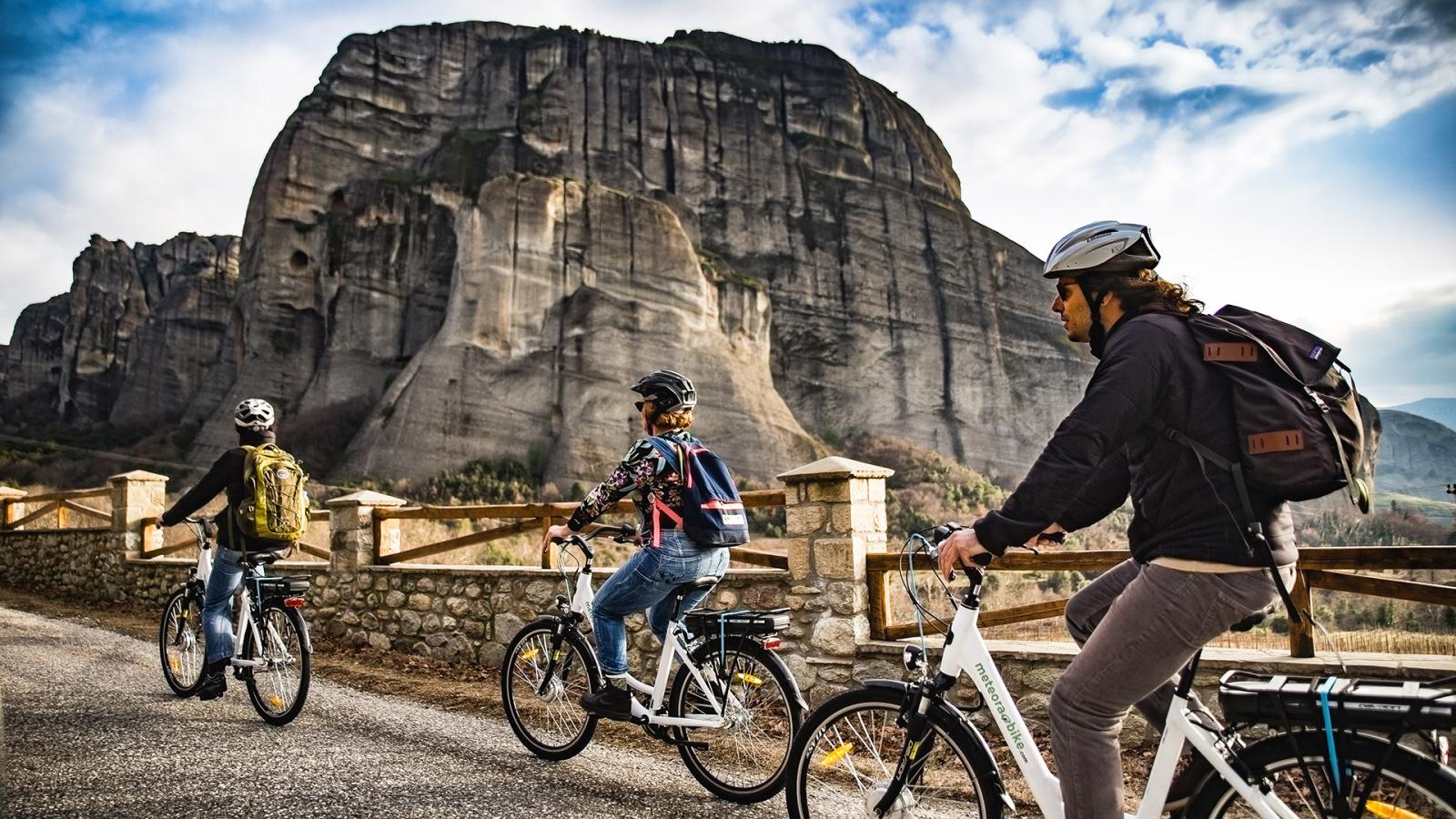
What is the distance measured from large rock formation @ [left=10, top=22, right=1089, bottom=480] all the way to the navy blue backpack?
34.5 meters

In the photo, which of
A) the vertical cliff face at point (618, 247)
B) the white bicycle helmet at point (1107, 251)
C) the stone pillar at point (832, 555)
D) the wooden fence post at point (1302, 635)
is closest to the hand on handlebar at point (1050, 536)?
the white bicycle helmet at point (1107, 251)

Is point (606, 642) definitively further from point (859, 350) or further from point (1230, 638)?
point (859, 350)

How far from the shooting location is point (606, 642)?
4.76 meters

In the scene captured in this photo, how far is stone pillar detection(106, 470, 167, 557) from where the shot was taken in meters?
12.9

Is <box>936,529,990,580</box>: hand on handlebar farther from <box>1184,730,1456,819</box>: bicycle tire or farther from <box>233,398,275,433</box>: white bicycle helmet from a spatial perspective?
<box>233,398,275,433</box>: white bicycle helmet

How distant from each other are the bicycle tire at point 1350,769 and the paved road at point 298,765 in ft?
7.60

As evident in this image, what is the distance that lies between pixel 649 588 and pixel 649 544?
0.21 m

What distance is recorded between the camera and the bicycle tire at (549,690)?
508 centimetres

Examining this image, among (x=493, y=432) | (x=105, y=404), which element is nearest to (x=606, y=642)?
(x=493, y=432)

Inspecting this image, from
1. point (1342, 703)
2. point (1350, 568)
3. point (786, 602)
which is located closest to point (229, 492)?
point (786, 602)

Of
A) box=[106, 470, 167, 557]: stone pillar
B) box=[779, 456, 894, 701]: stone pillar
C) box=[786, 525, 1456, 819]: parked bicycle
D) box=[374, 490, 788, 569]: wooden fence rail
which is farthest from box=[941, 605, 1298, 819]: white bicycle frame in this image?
box=[106, 470, 167, 557]: stone pillar

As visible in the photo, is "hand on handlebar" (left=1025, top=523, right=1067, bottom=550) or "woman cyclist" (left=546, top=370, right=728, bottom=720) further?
"woman cyclist" (left=546, top=370, right=728, bottom=720)

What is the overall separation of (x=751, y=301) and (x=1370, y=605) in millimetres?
32837

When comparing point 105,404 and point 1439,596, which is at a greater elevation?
point 105,404
